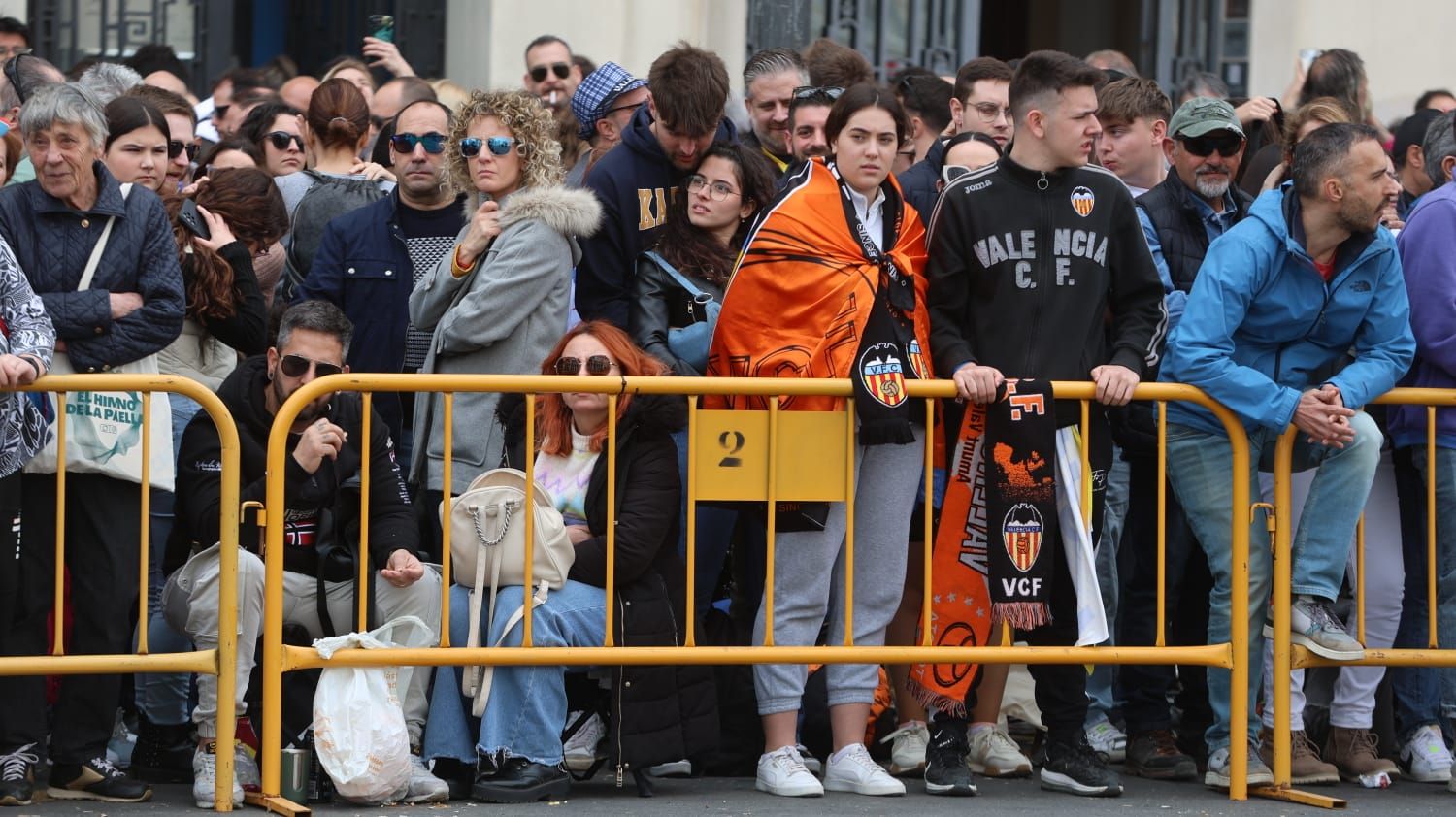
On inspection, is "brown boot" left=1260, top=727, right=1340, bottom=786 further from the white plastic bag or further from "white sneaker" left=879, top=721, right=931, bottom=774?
the white plastic bag

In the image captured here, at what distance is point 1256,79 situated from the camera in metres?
15.9

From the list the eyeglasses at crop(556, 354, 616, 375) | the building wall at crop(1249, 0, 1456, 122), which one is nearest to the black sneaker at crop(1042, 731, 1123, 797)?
the eyeglasses at crop(556, 354, 616, 375)

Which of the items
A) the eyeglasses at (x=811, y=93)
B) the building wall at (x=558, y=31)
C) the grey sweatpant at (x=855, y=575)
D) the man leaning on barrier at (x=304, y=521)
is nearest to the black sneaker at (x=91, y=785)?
the man leaning on barrier at (x=304, y=521)

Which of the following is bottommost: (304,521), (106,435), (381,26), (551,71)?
(304,521)

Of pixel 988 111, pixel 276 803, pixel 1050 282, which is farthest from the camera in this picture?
pixel 988 111

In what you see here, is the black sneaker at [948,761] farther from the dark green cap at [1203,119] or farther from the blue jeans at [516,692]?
the dark green cap at [1203,119]

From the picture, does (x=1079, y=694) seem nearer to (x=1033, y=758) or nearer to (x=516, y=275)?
(x=1033, y=758)

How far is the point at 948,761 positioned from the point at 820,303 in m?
1.53

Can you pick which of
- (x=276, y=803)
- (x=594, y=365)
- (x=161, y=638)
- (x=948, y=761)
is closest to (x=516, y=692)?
(x=276, y=803)

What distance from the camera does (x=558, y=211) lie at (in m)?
7.58

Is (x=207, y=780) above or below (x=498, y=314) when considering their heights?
below

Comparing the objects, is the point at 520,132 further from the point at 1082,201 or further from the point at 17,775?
the point at 17,775

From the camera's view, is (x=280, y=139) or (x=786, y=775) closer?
(x=786, y=775)

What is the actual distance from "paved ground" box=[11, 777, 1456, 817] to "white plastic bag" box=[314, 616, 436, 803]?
99mm
